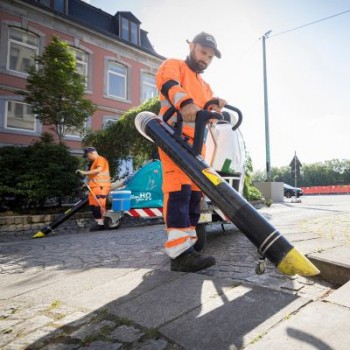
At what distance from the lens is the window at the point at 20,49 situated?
15672 millimetres

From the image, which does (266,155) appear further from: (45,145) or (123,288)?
(123,288)

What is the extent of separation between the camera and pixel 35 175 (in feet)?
24.5

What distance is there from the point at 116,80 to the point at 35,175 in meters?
14.2

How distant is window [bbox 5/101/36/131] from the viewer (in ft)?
50.9

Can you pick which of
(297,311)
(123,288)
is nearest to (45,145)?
(123,288)

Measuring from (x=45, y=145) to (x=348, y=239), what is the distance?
784 centimetres

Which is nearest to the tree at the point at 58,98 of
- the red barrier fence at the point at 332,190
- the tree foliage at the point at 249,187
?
the tree foliage at the point at 249,187

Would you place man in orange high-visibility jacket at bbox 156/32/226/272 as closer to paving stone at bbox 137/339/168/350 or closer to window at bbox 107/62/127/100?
paving stone at bbox 137/339/168/350

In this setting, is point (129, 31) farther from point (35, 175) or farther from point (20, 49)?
point (35, 175)

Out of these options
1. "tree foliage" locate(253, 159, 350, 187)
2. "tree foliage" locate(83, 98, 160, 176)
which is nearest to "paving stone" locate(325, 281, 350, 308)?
"tree foliage" locate(83, 98, 160, 176)

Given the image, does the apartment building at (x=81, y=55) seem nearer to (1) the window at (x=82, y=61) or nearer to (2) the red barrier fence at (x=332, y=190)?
(1) the window at (x=82, y=61)

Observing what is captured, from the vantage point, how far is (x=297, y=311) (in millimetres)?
1336

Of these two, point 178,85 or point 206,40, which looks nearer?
point 178,85

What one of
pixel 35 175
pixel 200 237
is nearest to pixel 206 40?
pixel 200 237
